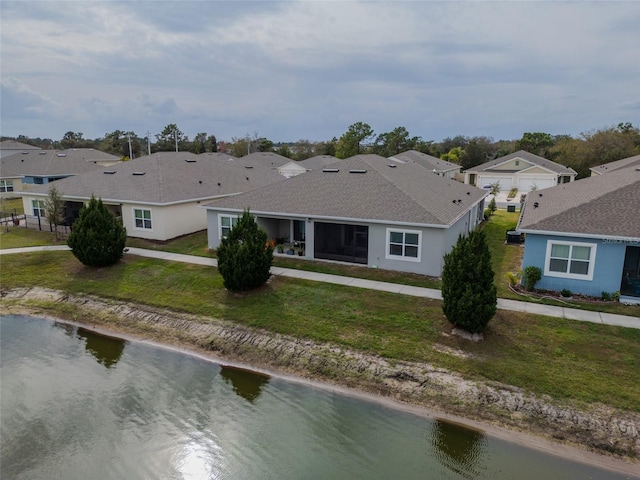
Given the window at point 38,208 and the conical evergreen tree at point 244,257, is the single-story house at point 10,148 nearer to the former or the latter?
the window at point 38,208

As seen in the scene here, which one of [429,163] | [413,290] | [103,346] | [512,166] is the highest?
[429,163]

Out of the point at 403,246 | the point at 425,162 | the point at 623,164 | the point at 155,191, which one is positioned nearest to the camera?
the point at 403,246

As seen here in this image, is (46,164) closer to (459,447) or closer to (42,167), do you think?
(42,167)

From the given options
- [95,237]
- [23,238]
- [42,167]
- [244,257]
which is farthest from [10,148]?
[244,257]

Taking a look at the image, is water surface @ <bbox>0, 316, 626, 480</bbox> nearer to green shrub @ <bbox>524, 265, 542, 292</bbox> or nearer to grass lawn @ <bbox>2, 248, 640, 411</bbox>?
grass lawn @ <bbox>2, 248, 640, 411</bbox>

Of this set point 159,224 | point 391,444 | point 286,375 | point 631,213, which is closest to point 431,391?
point 391,444

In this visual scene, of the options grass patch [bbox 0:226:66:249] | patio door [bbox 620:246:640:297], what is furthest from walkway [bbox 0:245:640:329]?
patio door [bbox 620:246:640:297]
